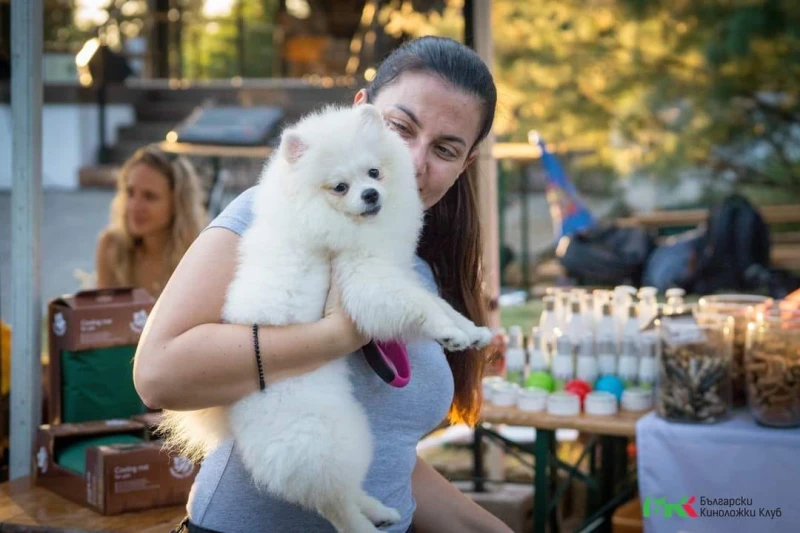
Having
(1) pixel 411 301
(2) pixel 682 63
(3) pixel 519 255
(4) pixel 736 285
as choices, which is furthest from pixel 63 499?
(3) pixel 519 255

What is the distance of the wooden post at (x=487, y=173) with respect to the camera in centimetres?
384

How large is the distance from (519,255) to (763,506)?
1003 centimetres

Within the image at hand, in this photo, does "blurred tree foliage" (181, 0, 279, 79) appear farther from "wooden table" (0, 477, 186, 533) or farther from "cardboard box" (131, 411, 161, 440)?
"wooden table" (0, 477, 186, 533)

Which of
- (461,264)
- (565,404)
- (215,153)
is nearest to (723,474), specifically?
(565,404)

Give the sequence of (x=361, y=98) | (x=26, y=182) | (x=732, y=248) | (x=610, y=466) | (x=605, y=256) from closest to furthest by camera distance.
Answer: (x=361, y=98) < (x=26, y=182) < (x=610, y=466) < (x=732, y=248) < (x=605, y=256)

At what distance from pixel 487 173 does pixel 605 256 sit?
5.79 m

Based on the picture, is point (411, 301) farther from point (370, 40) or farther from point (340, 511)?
point (370, 40)

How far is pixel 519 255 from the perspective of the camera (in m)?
12.7

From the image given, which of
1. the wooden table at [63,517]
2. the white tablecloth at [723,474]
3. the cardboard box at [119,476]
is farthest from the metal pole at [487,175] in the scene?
the wooden table at [63,517]

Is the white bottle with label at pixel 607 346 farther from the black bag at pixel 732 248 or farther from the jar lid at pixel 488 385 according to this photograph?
the black bag at pixel 732 248

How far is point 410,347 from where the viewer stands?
1.80 metres

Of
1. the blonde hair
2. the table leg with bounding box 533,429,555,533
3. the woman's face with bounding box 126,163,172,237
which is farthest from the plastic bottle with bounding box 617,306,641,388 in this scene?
the woman's face with bounding box 126,163,172,237

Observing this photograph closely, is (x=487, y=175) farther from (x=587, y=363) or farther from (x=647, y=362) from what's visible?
(x=647, y=362)

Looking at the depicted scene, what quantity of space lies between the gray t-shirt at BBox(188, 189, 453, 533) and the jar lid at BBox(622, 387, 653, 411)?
1.47 metres
